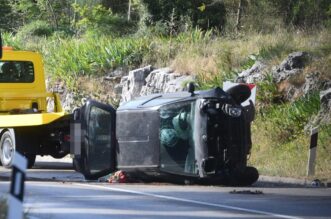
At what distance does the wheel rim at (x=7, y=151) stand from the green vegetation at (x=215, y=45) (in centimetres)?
562

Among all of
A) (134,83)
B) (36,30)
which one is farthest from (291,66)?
(36,30)

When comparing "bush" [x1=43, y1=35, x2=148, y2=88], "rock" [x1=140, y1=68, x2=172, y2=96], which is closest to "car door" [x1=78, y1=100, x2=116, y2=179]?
"rock" [x1=140, y1=68, x2=172, y2=96]

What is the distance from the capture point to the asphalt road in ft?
38.0

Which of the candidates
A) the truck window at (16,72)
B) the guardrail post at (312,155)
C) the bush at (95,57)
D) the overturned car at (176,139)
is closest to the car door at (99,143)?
the overturned car at (176,139)

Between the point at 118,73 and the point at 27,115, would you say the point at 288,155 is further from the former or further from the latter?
the point at 118,73

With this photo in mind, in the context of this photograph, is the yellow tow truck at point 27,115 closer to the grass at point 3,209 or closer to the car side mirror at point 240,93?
the car side mirror at point 240,93

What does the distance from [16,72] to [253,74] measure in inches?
259

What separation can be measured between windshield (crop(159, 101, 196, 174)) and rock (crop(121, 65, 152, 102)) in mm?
11557

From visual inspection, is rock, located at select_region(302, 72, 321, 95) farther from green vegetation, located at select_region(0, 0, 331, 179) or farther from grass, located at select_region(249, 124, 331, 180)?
grass, located at select_region(249, 124, 331, 180)

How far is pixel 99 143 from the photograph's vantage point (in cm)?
1619

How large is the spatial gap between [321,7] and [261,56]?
25.5ft

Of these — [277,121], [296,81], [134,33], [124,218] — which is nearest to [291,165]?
[277,121]

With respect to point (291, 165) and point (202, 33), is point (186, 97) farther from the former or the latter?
point (202, 33)

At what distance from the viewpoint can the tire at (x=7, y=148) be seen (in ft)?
62.7
